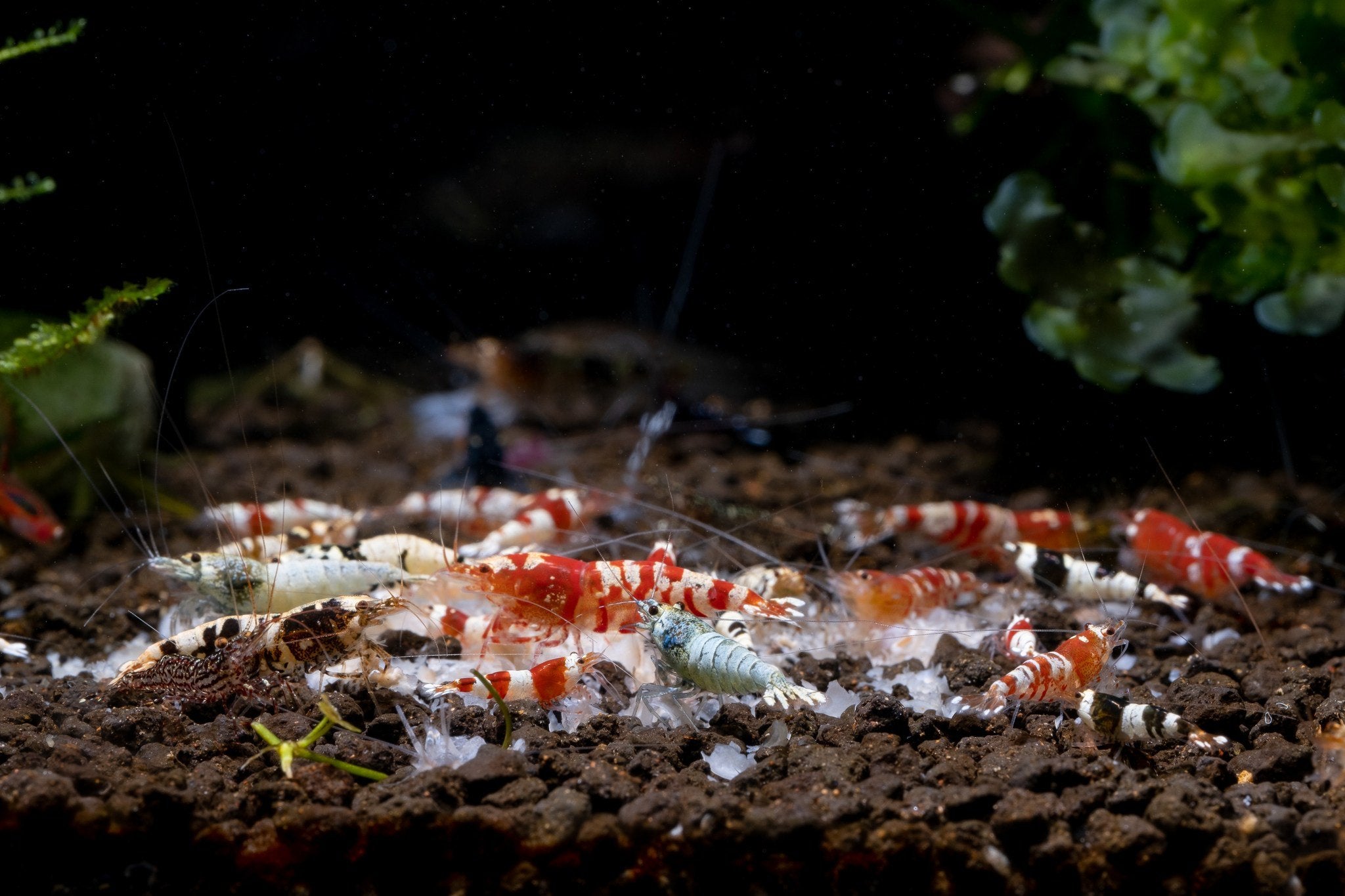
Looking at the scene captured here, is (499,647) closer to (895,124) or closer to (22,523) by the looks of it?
(895,124)

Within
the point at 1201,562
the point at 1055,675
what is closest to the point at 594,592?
the point at 1055,675

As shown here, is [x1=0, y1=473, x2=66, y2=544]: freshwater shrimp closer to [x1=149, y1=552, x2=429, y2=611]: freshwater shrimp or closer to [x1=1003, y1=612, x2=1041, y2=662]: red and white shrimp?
[x1=149, y1=552, x2=429, y2=611]: freshwater shrimp

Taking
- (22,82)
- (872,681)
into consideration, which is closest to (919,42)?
(872,681)

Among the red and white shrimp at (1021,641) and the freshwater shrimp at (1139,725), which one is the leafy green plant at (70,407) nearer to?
the red and white shrimp at (1021,641)

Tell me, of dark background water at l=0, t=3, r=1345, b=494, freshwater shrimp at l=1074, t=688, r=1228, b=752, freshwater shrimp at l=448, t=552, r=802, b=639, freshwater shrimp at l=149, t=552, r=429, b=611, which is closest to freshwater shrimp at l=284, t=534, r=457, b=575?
freshwater shrimp at l=149, t=552, r=429, b=611

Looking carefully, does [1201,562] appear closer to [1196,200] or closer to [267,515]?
[1196,200]
